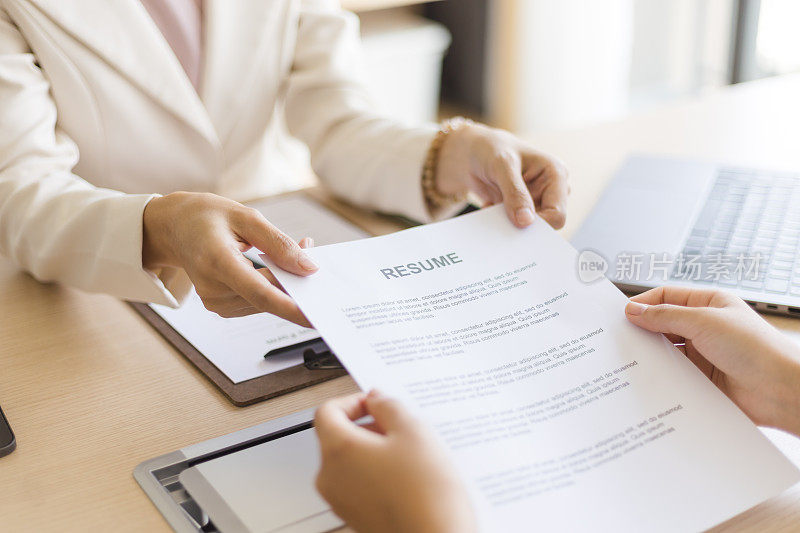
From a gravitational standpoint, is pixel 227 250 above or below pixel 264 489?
above

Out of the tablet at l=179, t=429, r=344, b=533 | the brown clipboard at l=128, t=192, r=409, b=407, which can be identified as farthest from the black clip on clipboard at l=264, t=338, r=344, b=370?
the tablet at l=179, t=429, r=344, b=533

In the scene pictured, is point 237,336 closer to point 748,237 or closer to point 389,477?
point 389,477

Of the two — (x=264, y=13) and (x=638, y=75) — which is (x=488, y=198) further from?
(x=638, y=75)

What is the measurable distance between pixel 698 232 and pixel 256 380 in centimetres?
53

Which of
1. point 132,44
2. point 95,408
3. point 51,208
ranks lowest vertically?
point 95,408

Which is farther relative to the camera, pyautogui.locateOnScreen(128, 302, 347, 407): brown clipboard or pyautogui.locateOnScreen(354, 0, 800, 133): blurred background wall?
pyautogui.locateOnScreen(354, 0, 800, 133): blurred background wall

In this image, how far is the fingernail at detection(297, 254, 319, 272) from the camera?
0.63 metres

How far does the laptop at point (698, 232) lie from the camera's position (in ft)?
2.75

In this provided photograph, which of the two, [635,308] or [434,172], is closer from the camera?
[635,308]

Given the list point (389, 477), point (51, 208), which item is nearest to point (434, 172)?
point (51, 208)

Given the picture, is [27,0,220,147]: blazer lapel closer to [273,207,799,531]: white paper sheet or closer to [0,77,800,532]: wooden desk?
[0,77,800,532]: wooden desk

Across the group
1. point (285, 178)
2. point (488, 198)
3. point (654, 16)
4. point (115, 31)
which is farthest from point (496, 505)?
point (654, 16)

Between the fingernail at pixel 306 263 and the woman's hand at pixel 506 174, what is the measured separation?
0.22m

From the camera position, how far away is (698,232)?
938mm
